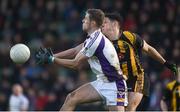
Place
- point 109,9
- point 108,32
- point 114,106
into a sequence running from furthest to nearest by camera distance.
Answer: point 109,9 → point 108,32 → point 114,106

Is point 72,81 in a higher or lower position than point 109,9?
lower

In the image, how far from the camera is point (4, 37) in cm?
2075

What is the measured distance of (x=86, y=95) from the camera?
1081 centimetres

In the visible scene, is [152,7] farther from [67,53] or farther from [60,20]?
[67,53]

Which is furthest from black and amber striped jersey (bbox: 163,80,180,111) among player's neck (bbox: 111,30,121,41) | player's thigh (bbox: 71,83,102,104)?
player's thigh (bbox: 71,83,102,104)

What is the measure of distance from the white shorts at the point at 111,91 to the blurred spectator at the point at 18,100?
6.68 metres

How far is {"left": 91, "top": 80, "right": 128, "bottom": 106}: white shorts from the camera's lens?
10.9 metres

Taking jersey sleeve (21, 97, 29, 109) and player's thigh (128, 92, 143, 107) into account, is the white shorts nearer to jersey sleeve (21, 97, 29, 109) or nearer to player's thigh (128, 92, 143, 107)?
player's thigh (128, 92, 143, 107)

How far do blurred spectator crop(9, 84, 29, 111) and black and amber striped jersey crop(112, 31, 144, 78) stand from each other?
19.9 ft

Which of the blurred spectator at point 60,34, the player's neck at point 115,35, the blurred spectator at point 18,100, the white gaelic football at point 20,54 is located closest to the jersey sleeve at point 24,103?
the blurred spectator at point 18,100

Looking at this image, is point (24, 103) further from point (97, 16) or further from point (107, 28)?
point (97, 16)

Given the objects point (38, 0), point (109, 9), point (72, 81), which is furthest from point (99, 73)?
point (38, 0)

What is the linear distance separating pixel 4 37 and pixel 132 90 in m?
9.46

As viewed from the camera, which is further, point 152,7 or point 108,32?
point 152,7
